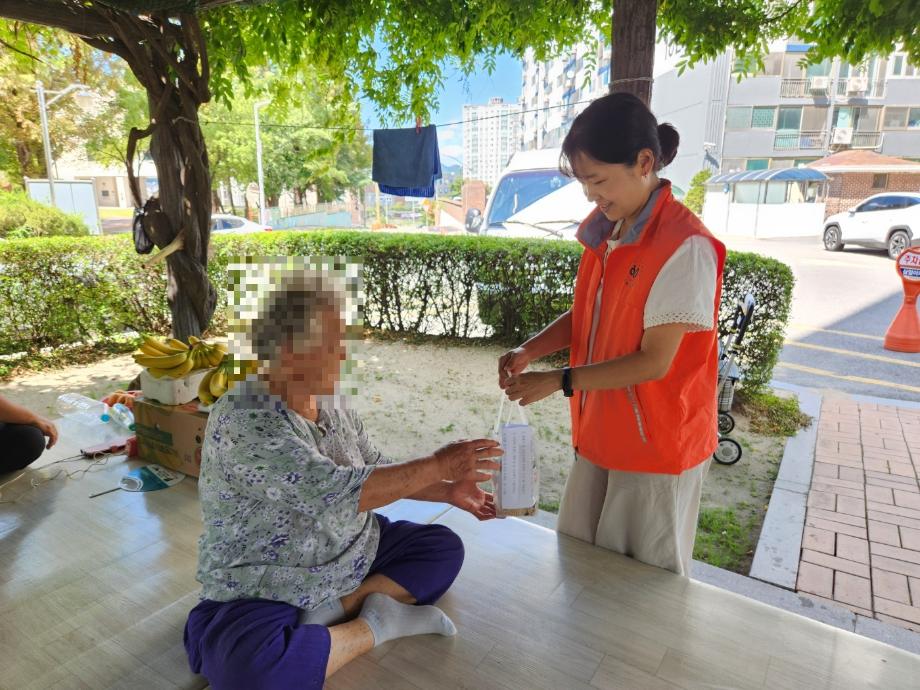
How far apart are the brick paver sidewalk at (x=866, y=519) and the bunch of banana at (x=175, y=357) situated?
10.5 ft

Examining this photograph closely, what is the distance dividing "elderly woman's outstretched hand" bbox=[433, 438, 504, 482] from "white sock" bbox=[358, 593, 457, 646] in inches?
20.2

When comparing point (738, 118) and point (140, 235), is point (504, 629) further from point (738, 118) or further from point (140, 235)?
point (738, 118)

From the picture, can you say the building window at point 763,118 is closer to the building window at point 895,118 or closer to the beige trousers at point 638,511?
the building window at point 895,118

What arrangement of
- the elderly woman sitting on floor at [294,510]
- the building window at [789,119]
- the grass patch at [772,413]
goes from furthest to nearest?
the building window at [789,119]
the grass patch at [772,413]
the elderly woman sitting on floor at [294,510]

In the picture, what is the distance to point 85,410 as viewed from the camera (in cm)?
384

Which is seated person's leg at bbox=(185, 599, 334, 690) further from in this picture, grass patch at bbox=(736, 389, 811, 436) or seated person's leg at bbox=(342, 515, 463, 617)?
grass patch at bbox=(736, 389, 811, 436)

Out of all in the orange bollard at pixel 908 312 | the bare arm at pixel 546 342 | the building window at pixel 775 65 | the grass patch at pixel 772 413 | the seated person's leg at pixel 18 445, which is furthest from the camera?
the building window at pixel 775 65

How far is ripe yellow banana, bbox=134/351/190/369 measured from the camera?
Result: 3.05 meters

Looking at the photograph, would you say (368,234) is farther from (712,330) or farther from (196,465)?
(712,330)

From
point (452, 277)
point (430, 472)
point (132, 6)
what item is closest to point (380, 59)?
point (132, 6)

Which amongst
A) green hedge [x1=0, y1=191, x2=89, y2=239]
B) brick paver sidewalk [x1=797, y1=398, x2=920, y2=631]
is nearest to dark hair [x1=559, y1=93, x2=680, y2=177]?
brick paver sidewalk [x1=797, y1=398, x2=920, y2=631]

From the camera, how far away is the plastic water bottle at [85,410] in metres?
3.64

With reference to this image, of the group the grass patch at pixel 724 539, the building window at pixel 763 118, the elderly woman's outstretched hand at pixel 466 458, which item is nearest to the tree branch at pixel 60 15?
the elderly woman's outstretched hand at pixel 466 458

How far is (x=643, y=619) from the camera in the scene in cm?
186
